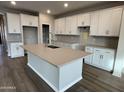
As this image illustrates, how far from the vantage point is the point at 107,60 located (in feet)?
10.3

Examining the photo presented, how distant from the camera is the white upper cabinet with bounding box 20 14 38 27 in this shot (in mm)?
4693

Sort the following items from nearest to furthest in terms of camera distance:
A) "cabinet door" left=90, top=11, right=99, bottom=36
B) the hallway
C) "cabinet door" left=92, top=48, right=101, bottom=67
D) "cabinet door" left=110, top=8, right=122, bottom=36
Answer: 1. the hallway
2. "cabinet door" left=110, top=8, right=122, bottom=36
3. "cabinet door" left=92, top=48, right=101, bottom=67
4. "cabinet door" left=90, top=11, right=99, bottom=36

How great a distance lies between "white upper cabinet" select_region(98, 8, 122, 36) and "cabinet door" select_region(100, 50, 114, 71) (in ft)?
2.46

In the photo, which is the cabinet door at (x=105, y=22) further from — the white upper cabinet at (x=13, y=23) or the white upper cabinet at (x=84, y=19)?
the white upper cabinet at (x=13, y=23)

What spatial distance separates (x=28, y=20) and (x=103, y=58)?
14.5 ft

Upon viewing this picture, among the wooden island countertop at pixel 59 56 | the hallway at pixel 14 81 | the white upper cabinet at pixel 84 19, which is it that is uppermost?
the white upper cabinet at pixel 84 19

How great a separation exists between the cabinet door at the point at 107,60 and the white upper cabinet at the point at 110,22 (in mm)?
748

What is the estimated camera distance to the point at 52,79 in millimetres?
2201

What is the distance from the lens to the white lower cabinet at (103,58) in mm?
3047

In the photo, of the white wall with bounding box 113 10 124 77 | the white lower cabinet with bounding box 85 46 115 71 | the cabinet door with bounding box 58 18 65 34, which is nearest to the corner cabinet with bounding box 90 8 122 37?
the white wall with bounding box 113 10 124 77

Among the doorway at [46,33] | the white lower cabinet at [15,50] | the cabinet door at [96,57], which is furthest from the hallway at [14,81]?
the doorway at [46,33]

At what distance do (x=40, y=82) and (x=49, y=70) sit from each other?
1.66 feet

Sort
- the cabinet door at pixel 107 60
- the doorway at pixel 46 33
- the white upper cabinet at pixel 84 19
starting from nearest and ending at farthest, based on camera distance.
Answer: the cabinet door at pixel 107 60 < the white upper cabinet at pixel 84 19 < the doorway at pixel 46 33

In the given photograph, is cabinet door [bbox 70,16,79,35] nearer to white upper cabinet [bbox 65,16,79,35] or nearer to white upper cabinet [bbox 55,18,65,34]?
white upper cabinet [bbox 65,16,79,35]
